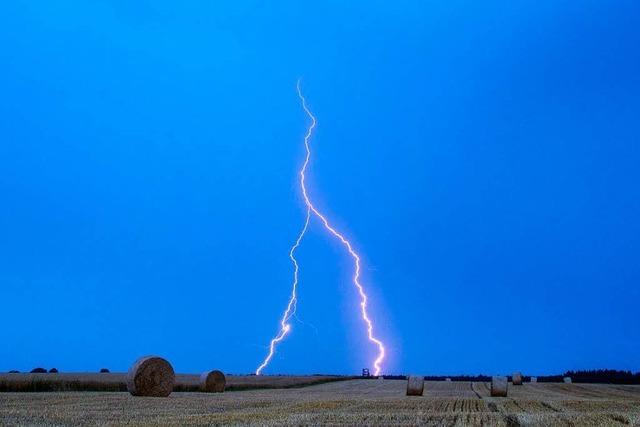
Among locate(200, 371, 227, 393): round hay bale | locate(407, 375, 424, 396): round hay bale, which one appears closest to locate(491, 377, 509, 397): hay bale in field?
locate(407, 375, 424, 396): round hay bale

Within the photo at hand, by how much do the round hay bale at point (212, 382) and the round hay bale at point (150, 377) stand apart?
9.11ft

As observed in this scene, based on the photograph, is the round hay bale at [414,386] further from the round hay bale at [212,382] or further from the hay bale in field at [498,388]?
the round hay bale at [212,382]

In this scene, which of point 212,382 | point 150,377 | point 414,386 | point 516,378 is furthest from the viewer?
point 516,378

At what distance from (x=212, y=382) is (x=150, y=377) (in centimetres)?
368

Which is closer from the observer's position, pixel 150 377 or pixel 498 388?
pixel 150 377

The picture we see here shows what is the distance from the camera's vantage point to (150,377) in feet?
52.1

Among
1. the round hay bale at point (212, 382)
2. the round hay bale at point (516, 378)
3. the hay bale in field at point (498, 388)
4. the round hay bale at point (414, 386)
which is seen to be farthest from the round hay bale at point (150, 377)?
the round hay bale at point (516, 378)

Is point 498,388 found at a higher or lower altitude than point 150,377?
higher

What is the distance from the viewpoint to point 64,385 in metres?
19.6

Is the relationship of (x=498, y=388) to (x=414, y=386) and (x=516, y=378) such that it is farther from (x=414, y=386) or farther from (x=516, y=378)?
(x=516, y=378)

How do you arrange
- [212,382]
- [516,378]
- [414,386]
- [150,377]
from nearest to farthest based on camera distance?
[150,377] < [414,386] < [212,382] < [516,378]

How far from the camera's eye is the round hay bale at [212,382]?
62.7 ft

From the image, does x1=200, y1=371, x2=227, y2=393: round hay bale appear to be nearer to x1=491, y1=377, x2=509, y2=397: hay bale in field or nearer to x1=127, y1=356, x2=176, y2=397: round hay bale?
x1=127, y1=356, x2=176, y2=397: round hay bale

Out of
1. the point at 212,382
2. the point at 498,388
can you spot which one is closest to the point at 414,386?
the point at 498,388
